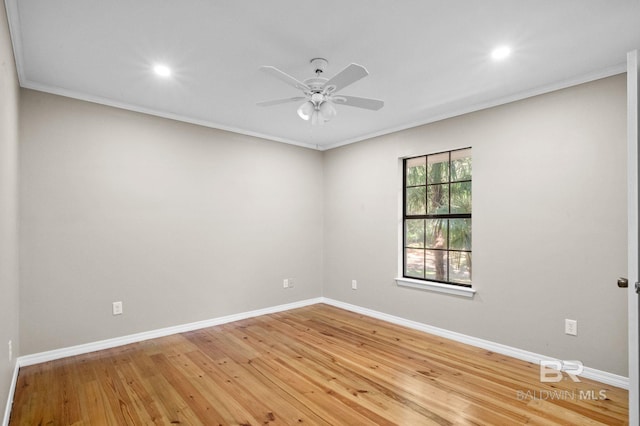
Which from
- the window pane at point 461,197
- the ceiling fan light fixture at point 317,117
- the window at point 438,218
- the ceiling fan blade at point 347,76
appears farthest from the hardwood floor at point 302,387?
the ceiling fan blade at point 347,76

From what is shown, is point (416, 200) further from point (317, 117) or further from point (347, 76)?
point (347, 76)

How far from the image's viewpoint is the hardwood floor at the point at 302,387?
2.16 m

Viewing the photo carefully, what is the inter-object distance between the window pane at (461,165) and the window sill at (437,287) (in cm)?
117

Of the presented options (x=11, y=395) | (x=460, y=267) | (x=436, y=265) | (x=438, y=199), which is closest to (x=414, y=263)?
(x=436, y=265)

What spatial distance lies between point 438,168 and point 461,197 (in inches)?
17.8

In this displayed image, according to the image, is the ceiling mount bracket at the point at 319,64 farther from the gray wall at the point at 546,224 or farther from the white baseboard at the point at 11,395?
the white baseboard at the point at 11,395

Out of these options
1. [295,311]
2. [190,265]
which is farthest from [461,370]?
[190,265]

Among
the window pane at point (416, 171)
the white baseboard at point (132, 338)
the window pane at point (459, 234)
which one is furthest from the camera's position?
the window pane at point (416, 171)

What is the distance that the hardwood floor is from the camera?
2160 mm

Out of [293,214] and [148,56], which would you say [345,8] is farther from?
[293,214]

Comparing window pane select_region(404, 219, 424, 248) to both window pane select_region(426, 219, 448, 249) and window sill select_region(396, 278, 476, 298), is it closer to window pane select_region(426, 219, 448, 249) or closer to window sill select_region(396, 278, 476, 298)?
window pane select_region(426, 219, 448, 249)

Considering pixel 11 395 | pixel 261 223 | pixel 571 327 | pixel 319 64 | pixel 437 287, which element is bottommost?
pixel 11 395

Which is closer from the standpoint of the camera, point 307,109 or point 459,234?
point 307,109

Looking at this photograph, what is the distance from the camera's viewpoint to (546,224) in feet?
9.68
